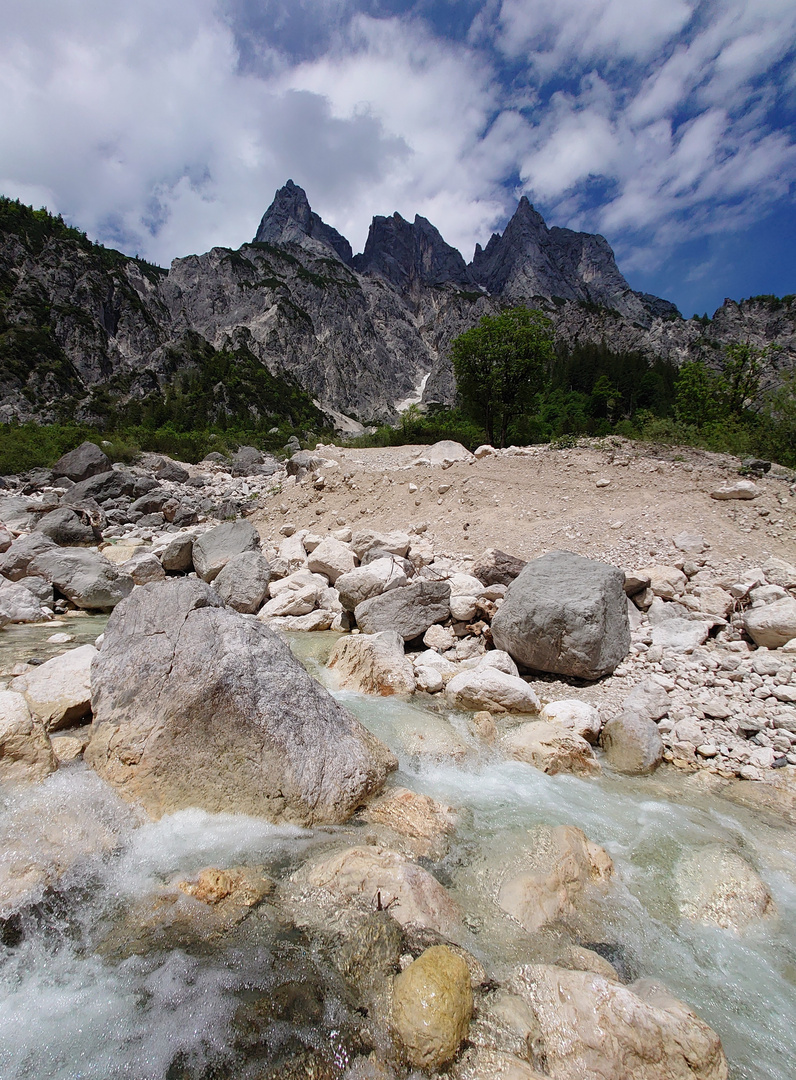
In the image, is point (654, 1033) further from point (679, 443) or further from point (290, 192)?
point (290, 192)

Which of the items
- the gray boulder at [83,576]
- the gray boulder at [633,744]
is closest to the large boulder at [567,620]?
the gray boulder at [633,744]

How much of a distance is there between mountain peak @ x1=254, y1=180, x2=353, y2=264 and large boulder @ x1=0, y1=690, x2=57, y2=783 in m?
188

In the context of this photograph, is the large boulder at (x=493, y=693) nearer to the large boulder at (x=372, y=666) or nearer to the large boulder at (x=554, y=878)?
the large boulder at (x=372, y=666)

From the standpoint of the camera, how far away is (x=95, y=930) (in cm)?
267

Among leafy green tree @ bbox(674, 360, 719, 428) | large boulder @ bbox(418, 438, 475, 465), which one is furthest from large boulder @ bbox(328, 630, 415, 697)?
leafy green tree @ bbox(674, 360, 719, 428)

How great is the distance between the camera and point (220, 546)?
1178 centimetres

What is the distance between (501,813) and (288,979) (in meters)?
2.21

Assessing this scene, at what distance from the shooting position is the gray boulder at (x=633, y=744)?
4828mm

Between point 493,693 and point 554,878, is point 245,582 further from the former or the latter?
point 554,878

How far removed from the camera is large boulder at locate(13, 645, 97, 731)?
174 inches

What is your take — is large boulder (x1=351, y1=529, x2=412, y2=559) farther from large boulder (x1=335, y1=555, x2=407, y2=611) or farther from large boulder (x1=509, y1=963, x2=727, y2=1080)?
large boulder (x1=509, y1=963, x2=727, y2=1080)

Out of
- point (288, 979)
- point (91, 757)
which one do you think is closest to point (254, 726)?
point (91, 757)

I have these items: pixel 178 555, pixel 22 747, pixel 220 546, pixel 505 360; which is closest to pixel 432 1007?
pixel 22 747

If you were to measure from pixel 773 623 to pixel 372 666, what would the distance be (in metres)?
5.50
